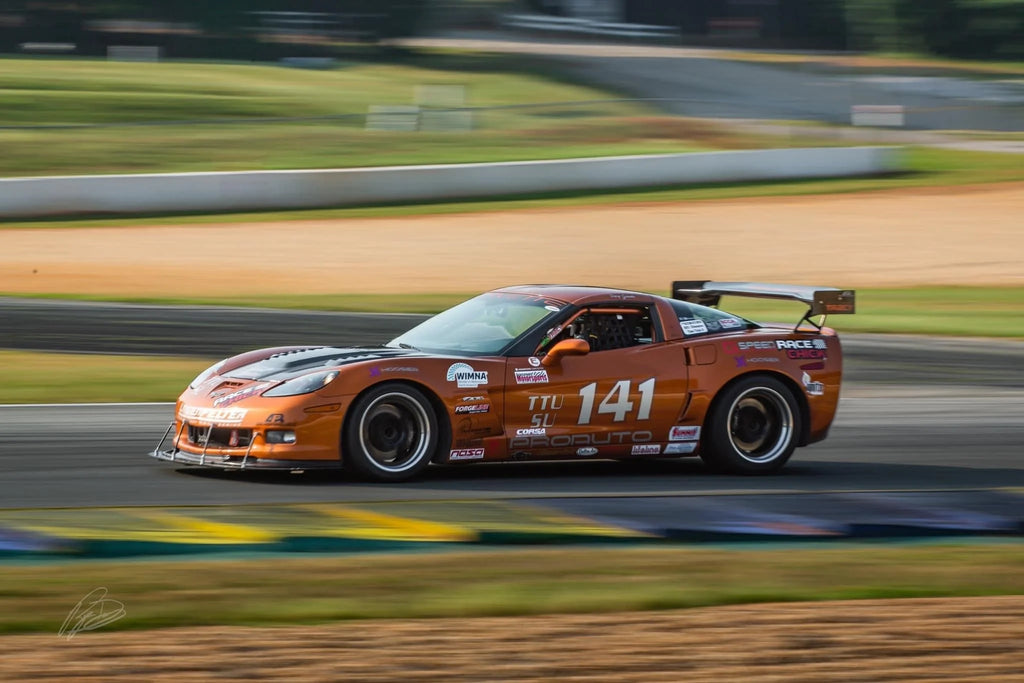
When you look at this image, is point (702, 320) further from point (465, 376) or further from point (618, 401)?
point (465, 376)

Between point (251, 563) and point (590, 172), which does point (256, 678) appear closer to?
point (251, 563)

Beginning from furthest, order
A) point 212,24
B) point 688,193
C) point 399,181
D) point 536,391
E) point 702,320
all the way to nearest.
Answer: point 212,24 → point 688,193 → point 399,181 → point 702,320 → point 536,391

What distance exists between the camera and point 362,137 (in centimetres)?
3206

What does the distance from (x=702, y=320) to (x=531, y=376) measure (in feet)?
4.72

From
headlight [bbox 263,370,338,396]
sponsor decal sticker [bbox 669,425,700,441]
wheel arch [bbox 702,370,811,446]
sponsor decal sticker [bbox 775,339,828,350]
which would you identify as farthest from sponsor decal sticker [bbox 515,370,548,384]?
sponsor decal sticker [bbox 775,339,828,350]

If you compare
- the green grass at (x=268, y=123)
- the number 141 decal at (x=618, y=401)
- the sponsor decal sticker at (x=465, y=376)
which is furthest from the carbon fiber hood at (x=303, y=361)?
the green grass at (x=268, y=123)

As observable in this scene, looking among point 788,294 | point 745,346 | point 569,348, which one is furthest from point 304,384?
point 788,294

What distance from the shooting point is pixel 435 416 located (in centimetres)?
835

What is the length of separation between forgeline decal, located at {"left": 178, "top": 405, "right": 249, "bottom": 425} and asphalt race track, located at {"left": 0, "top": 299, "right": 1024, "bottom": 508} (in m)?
0.36

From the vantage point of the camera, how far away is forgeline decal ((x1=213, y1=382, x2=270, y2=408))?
8195 mm

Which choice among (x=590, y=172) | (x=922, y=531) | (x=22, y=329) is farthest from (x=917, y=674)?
(x=590, y=172)

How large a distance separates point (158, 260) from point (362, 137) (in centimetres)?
1077

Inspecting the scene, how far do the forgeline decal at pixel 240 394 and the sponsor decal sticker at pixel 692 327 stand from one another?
2.74 m

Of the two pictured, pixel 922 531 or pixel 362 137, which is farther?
pixel 362 137
